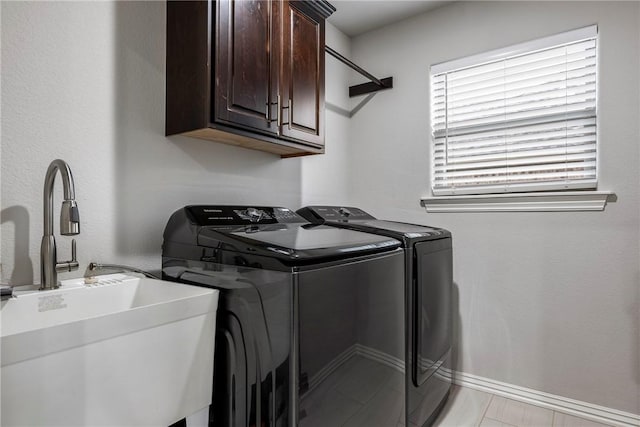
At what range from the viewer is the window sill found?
197cm

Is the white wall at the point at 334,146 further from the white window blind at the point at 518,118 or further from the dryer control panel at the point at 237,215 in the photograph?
the white window blind at the point at 518,118

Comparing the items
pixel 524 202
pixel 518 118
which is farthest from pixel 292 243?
pixel 518 118

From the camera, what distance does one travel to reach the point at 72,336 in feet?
2.58

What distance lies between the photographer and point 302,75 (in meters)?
1.90

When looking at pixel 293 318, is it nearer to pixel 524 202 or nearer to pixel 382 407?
pixel 382 407

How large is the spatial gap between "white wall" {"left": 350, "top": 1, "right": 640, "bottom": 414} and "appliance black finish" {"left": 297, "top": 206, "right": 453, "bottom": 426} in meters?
0.40

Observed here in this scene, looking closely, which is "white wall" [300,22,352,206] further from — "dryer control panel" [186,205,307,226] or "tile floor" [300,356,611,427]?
"tile floor" [300,356,611,427]

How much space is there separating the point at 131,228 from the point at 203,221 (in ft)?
0.98

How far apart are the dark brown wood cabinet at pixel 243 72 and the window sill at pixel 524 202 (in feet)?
3.66

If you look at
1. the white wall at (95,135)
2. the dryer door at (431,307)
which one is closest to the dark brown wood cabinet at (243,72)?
the white wall at (95,135)

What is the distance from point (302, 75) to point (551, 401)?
240 cm

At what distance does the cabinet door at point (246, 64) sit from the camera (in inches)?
56.9

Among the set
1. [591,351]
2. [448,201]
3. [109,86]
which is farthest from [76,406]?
[591,351]

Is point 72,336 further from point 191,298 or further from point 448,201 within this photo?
point 448,201
